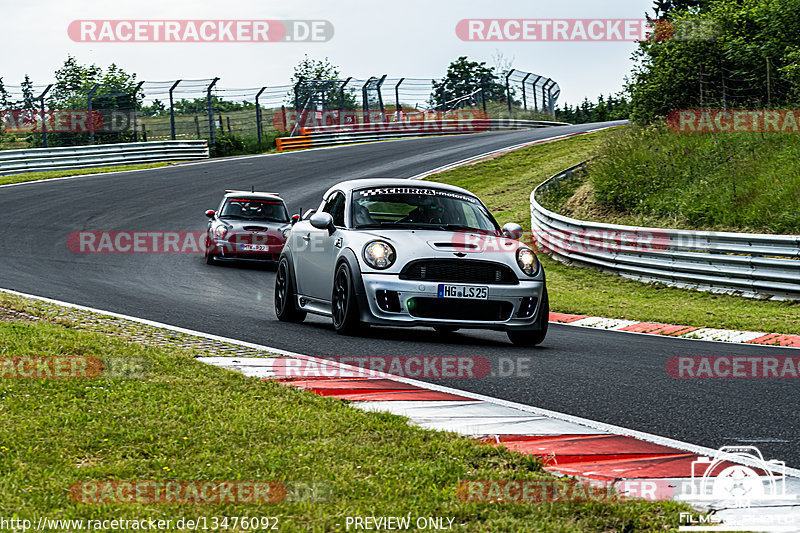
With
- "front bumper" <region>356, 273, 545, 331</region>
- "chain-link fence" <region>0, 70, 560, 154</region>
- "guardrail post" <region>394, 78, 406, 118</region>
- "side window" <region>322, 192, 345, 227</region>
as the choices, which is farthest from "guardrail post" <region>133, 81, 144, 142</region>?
"front bumper" <region>356, 273, 545, 331</region>

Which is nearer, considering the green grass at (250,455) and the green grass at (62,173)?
the green grass at (250,455)

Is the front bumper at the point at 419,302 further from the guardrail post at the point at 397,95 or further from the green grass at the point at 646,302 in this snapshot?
the guardrail post at the point at 397,95

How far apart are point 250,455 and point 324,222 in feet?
18.1

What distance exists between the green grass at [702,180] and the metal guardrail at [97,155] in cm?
2014

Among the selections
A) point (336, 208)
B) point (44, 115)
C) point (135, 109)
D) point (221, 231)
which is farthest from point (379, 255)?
point (135, 109)

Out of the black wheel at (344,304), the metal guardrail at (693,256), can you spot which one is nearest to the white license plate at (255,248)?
the metal guardrail at (693,256)

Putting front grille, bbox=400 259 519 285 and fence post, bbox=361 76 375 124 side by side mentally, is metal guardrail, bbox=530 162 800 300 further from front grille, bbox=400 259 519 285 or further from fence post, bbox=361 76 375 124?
fence post, bbox=361 76 375 124

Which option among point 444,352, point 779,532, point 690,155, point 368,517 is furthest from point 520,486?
point 690,155

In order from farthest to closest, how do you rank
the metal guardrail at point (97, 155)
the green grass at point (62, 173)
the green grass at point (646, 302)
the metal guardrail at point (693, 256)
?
the metal guardrail at point (97, 155), the green grass at point (62, 173), the metal guardrail at point (693, 256), the green grass at point (646, 302)

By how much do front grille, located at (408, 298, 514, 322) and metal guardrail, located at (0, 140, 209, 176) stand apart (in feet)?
90.2

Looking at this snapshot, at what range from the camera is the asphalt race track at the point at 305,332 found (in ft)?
19.5

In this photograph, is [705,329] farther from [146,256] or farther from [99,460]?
[146,256]

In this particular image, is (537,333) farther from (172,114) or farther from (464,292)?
(172,114)

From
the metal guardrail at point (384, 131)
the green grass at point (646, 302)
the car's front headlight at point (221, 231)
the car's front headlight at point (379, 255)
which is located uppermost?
the metal guardrail at point (384, 131)
